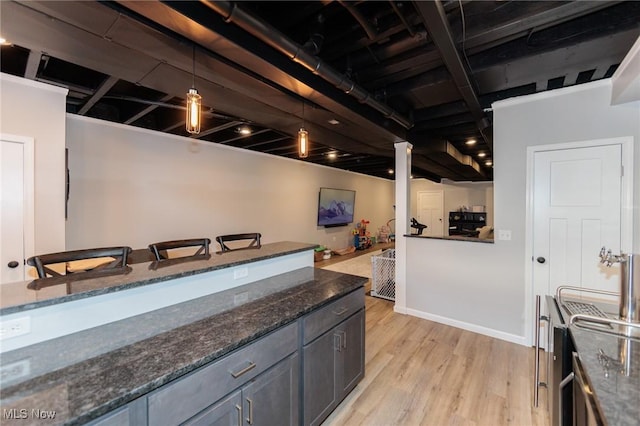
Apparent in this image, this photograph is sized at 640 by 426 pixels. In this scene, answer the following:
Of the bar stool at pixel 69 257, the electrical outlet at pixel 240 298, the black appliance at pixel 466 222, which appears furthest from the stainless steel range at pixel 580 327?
the black appliance at pixel 466 222

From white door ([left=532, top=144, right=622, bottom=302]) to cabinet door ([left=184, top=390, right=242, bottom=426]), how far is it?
3141 millimetres

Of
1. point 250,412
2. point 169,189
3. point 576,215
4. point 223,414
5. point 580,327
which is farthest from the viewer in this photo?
point 169,189

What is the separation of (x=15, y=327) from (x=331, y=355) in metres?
1.59

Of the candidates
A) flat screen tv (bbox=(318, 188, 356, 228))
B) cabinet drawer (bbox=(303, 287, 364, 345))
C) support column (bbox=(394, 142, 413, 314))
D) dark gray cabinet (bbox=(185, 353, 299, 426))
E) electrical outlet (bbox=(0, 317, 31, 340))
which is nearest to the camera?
electrical outlet (bbox=(0, 317, 31, 340))

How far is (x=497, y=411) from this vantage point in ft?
6.50

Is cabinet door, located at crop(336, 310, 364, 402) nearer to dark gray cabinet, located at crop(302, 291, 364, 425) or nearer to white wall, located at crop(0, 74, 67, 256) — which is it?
dark gray cabinet, located at crop(302, 291, 364, 425)

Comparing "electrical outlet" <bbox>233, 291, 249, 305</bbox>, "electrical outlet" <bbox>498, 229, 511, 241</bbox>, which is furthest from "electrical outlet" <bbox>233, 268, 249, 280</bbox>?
"electrical outlet" <bbox>498, 229, 511, 241</bbox>

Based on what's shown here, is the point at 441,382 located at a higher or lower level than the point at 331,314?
lower

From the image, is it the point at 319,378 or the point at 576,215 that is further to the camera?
the point at 576,215

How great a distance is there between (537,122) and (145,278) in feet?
12.3

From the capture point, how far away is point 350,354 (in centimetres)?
203

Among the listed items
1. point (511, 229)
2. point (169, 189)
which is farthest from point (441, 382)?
point (169, 189)

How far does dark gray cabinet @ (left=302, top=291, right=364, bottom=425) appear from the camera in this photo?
163 cm

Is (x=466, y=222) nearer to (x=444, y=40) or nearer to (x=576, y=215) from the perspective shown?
(x=576, y=215)
